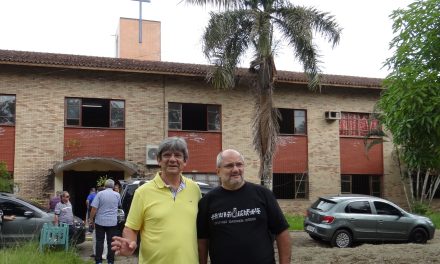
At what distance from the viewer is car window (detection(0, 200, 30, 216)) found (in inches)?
528

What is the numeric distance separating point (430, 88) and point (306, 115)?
16.3 m

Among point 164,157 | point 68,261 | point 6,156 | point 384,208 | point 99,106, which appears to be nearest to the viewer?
point 164,157

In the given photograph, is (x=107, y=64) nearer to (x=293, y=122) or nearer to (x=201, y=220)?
(x=293, y=122)

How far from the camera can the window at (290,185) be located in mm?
23734

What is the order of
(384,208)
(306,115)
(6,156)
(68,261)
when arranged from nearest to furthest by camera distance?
(68,261)
(384,208)
(6,156)
(306,115)

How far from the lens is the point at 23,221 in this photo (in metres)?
13.2

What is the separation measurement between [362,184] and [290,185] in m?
3.99

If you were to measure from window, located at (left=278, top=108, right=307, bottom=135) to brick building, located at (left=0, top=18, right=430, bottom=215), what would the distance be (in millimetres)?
46

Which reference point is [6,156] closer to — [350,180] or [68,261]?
[68,261]

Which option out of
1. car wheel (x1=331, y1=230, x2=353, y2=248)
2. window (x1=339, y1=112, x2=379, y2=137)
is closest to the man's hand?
car wheel (x1=331, y1=230, x2=353, y2=248)

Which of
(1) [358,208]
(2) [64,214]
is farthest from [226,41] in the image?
(2) [64,214]

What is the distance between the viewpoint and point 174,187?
4.11 metres

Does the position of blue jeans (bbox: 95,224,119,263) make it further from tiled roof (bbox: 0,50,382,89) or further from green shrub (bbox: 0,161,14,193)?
tiled roof (bbox: 0,50,382,89)

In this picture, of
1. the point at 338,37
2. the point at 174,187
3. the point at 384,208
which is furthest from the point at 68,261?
the point at 338,37
